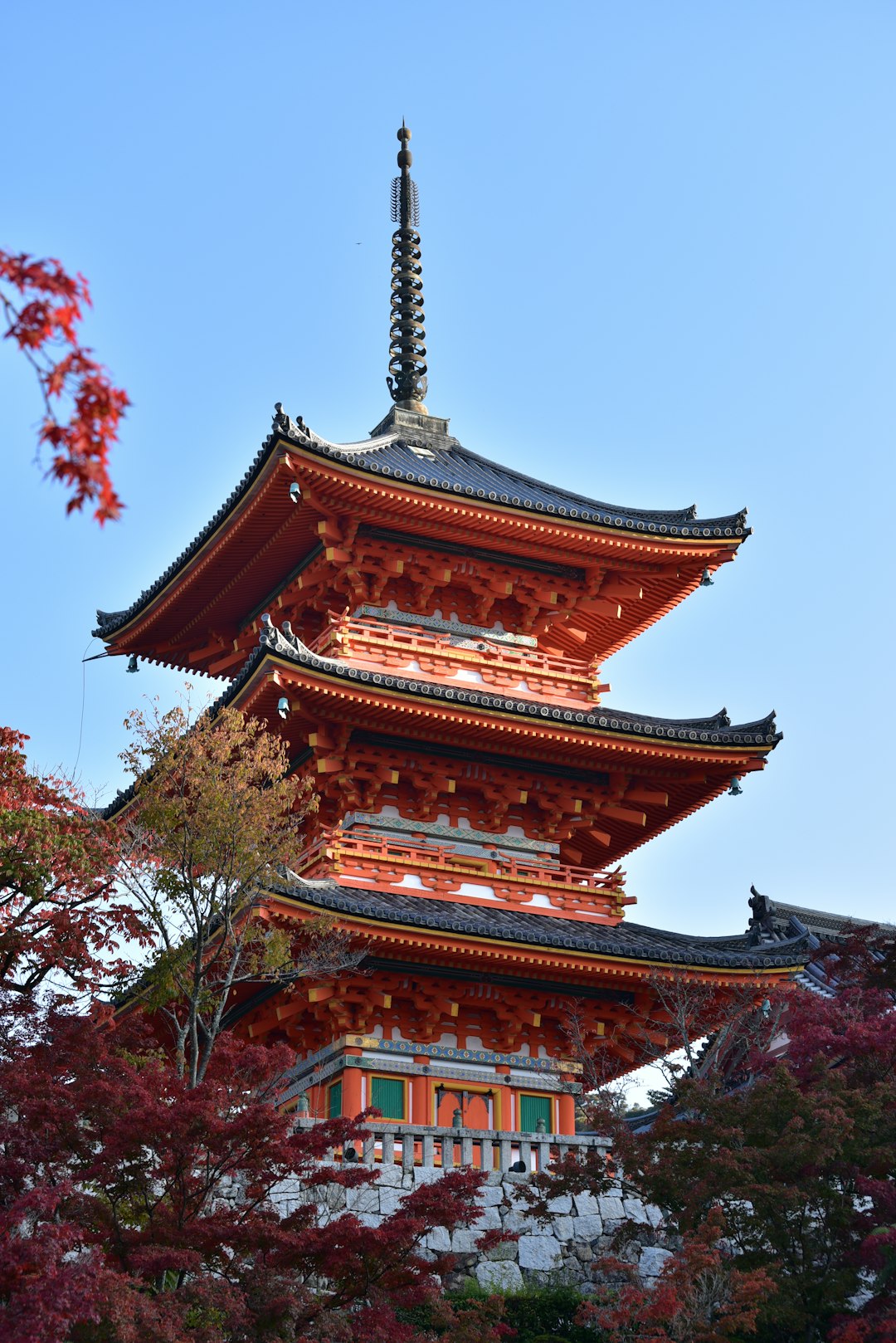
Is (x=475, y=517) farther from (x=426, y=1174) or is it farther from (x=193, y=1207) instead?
(x=193, y=1207)

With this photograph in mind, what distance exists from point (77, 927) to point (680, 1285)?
760 cm

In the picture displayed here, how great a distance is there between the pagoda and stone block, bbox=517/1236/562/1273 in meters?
4.24

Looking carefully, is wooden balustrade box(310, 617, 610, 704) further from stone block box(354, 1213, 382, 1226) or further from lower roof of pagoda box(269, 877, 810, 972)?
stone block box(354, 1213, 382, 1226)

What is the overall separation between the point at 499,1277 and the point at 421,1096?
16.5ft

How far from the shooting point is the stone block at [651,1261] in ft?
61.1

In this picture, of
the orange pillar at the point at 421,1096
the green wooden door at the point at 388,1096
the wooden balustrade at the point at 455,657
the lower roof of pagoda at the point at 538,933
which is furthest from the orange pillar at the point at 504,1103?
the wooden balustrade at the point at 455,657

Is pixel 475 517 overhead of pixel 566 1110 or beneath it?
overhead

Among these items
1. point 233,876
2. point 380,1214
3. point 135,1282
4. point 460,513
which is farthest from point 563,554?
point 135,1282

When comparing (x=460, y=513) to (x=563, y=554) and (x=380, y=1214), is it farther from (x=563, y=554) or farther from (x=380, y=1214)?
(x=380, y=1214)

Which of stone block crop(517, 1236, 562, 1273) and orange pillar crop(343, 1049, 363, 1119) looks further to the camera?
orange pillar crop(343, 1049, 363, 1119)

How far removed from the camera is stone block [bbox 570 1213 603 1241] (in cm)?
1897

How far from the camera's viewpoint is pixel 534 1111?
23828mm

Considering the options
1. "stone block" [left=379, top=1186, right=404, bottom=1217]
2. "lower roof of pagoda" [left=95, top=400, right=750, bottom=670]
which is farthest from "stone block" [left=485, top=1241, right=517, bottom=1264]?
"lower roof of pagoda" [left=95, top=400, right=750, bottom=670]

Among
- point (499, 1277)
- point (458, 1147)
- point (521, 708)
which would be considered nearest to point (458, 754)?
Result: point (521, 708)
